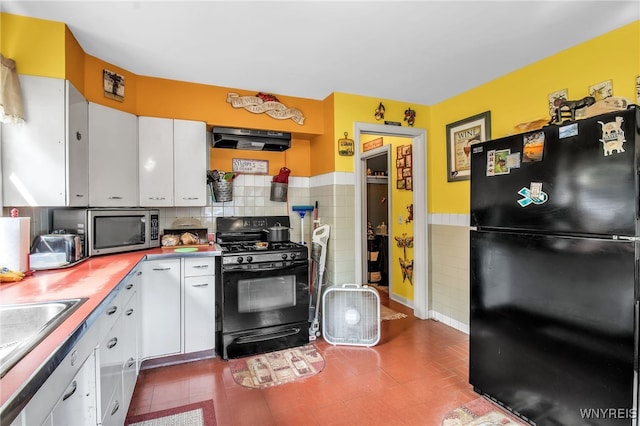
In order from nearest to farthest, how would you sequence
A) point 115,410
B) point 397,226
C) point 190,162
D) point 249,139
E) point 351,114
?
point 115,410 → point 190,162 → point 249,139 → point 351,114 → point 397,226

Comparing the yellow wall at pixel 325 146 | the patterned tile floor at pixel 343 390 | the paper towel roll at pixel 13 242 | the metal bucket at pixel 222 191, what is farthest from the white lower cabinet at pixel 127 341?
the yellow wall at pixel 325 146

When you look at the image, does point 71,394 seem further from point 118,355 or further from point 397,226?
point 397,226

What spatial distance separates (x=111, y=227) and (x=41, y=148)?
2.48ft

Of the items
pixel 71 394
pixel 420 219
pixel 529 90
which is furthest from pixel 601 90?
pixel 71 394

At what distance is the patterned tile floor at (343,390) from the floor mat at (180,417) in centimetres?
5

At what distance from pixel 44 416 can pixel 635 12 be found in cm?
340

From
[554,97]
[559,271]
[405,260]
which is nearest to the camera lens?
[559,271]

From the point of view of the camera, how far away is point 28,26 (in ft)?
6.31

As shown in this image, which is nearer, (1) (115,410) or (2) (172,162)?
(1) (115,410)

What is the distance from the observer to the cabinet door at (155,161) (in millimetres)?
2678

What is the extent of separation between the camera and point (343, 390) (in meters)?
2.19

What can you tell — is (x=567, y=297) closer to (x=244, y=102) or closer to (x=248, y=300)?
(x=248, y=300)

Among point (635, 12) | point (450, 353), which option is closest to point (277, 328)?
point (450, 353)

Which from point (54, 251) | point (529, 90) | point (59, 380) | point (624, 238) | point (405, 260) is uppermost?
point (529, 90)
